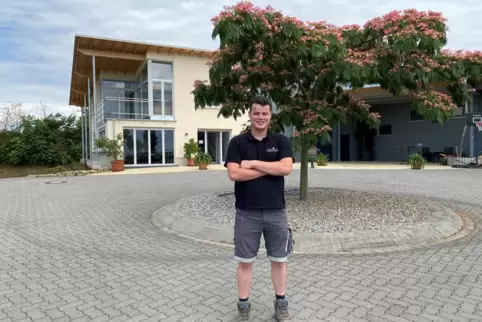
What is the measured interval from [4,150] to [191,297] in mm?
26707

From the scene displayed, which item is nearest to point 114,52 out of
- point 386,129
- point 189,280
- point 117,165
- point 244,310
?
point 117,165

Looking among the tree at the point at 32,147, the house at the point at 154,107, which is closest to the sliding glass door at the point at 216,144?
the house at the point at 154,107

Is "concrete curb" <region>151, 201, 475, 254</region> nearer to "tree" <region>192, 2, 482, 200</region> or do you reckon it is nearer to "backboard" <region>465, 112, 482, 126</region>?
"tree" <region>192, 2, 482, 200</region>

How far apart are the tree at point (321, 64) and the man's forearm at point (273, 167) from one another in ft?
8.99

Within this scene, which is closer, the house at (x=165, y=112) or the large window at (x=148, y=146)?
the large window at (x=148, y=146)

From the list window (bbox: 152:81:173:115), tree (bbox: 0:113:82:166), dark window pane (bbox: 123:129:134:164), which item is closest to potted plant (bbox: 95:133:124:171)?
dark window pane (bbox: 123:129:134:164)

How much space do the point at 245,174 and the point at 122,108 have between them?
23557 mm

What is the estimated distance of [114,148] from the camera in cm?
2075

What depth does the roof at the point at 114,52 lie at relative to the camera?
22.0m

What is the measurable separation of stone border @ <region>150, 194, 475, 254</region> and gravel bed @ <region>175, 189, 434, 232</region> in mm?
249

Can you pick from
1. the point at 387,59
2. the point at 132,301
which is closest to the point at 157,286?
the point at 132,301

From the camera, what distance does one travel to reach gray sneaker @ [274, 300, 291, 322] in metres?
3.19

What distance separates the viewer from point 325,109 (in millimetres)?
6711

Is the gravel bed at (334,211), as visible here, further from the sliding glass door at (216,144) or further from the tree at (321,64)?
the sliding glass door at (216,144)
